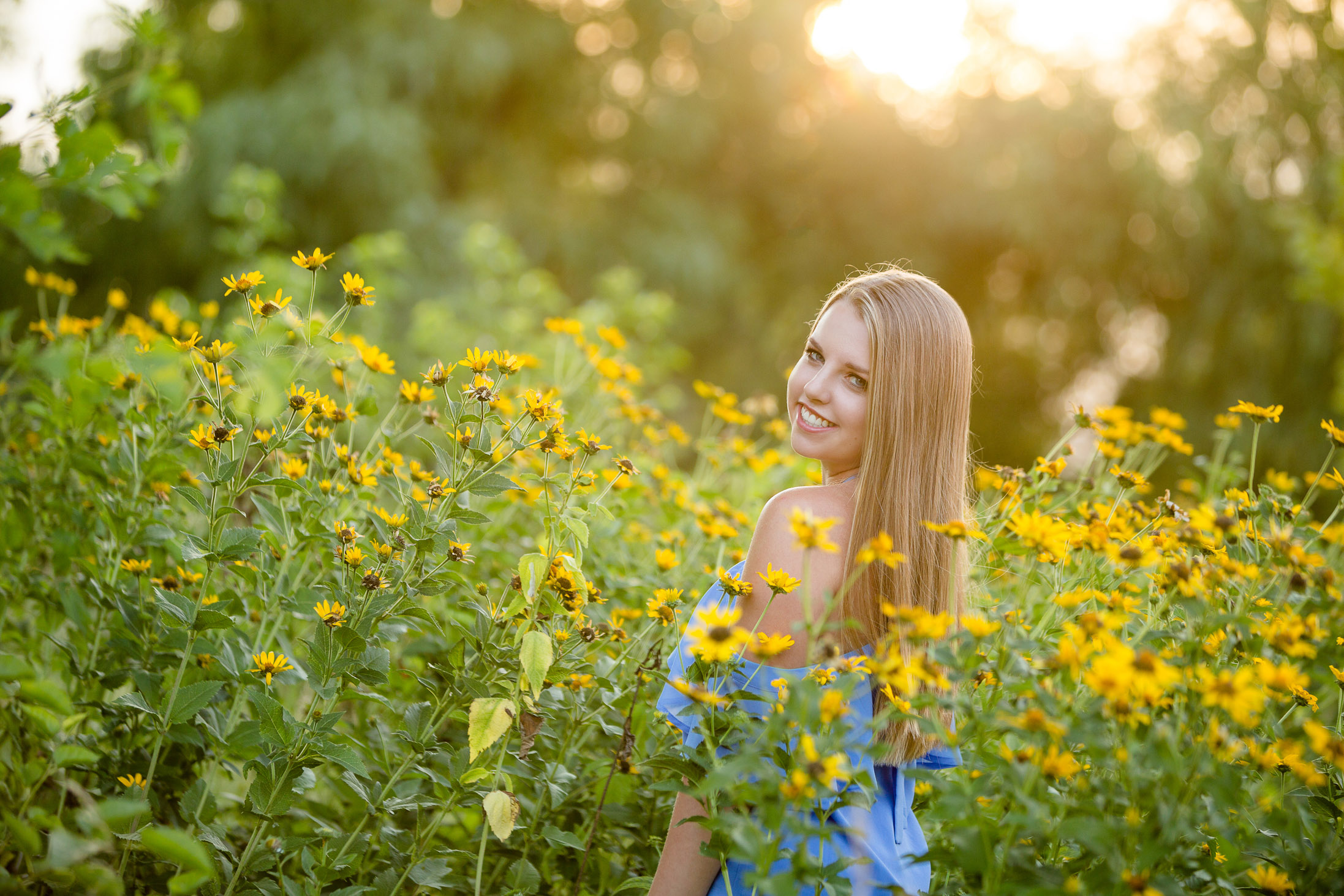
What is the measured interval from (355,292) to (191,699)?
74cm

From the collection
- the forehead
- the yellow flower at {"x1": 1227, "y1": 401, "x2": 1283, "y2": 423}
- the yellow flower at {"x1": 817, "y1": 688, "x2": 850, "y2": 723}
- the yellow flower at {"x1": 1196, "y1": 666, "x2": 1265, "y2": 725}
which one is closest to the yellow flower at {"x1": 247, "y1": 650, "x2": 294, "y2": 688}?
the yellow flower at {"x1": 817, "y1": 688, "x2": 850, "y2": 723}

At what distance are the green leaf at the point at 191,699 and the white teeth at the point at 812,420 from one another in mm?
1155

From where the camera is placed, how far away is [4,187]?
1.06 meters

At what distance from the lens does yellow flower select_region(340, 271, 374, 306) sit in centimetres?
154

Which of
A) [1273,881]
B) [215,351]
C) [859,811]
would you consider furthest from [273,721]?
[1273,881]

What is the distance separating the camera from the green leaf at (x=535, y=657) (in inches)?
49.8

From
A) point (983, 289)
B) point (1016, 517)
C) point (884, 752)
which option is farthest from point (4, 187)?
point (983, 289)

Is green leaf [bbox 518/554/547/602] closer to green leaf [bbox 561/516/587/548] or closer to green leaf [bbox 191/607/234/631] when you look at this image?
green leaf [bbox 561/516/587/548]

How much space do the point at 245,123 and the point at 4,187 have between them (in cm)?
719

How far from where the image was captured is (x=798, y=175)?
10.8 metres

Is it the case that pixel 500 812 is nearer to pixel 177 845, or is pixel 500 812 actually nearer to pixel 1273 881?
pixel 177 845

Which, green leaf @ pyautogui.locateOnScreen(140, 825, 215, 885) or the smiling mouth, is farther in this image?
the smiling mouth

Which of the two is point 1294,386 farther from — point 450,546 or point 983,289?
point 450,546

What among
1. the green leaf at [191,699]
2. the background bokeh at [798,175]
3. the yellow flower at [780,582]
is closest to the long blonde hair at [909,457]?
the yellow flower at [780,582]
